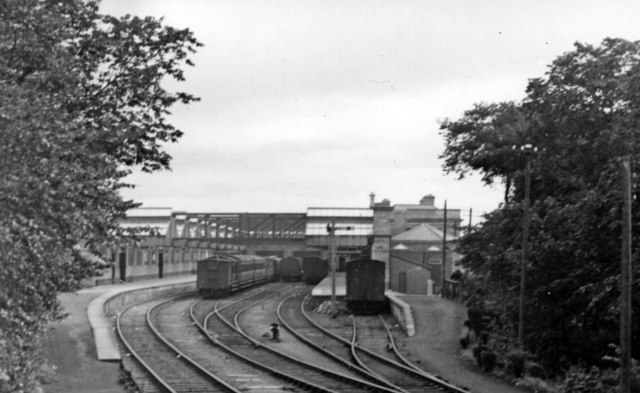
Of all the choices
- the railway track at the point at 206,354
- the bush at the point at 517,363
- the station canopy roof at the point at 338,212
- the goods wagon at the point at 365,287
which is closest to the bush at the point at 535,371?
the bush at the point at 517,363

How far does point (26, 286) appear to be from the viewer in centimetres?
1093

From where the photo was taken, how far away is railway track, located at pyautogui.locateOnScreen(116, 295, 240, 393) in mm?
18781

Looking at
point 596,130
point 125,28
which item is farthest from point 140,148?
point 596,130

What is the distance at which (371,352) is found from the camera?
2530cm

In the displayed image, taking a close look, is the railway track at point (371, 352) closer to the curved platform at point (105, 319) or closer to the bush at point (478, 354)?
the bush at point (478, 354)

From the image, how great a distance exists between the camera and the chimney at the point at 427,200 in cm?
11121

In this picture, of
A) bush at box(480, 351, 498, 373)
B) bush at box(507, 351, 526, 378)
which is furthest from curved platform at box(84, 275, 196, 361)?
bush at box(507, 351, 526, 378)

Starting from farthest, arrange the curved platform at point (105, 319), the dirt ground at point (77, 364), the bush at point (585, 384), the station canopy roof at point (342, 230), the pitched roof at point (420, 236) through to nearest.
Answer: the station canopy roof at point (342, 230) < the pitched roof at point (420, 236) < the curved platform at point (105, 319) < the bush at point (585, 384) < the dirt ground at point (77, 364)

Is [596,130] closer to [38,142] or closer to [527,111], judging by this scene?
[527,111]

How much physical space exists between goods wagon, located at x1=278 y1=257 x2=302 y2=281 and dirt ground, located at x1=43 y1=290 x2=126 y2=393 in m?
51.9

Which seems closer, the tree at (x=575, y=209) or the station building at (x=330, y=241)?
the tree at (x=575, y=209)

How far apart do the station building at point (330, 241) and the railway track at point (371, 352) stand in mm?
10816

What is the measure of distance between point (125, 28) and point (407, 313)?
2088 centimetres

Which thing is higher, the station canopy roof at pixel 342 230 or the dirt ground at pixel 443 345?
the station canopy roof at pixel 342 230
